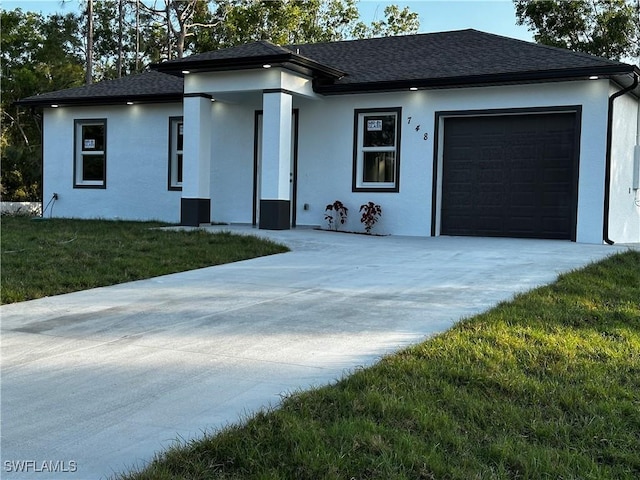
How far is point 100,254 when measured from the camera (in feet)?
30.0

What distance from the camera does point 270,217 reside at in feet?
43.9

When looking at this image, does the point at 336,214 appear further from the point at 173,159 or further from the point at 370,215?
the point at 173,159

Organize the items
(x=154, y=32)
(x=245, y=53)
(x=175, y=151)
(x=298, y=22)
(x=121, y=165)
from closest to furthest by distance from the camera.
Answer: (x=245, y=53)
(x=175, y=151)
(x=121, y=165)
(x=298, y=22)
(x=154, y=32)

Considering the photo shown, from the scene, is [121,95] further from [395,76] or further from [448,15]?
[448,15]

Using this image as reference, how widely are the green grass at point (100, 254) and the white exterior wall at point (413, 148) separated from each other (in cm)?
386

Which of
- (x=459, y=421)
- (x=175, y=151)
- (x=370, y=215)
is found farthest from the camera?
(x=175, y=151)

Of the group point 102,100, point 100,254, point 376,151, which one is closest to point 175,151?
point 102,100

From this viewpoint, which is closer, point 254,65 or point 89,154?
point 254,65

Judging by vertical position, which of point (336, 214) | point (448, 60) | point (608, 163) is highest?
point (448, 60)

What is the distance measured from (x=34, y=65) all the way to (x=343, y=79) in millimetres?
24783

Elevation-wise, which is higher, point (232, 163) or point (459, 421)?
point (232, 163)

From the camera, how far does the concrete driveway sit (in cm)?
333

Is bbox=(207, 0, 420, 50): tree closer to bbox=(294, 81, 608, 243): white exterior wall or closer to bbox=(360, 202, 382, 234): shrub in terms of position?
bbox=(294, 81, 608, 243): white exterior wall

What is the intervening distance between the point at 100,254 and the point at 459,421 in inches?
269
